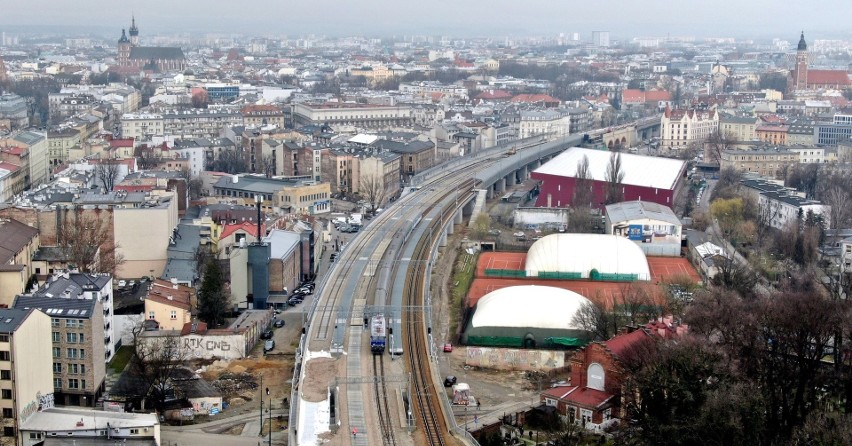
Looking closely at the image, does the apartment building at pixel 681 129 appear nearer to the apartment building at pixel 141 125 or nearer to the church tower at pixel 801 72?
the apartment building at pixel 141 125

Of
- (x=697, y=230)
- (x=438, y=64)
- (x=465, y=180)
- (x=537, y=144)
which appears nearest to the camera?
(x=697, y=230)

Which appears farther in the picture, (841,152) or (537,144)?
(537,144)

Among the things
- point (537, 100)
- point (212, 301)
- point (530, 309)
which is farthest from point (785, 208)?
point (537, 100)

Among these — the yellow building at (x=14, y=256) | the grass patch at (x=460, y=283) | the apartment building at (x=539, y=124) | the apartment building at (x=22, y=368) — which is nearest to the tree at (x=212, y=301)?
the yellow building at (x=14, y=256)

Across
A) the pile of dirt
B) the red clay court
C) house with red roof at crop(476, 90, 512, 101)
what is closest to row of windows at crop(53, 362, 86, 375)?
the pile of dirt

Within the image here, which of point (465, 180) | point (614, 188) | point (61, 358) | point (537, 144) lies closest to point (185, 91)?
point (537, 144)

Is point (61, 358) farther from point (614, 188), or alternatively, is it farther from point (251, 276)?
point (614, 188)
